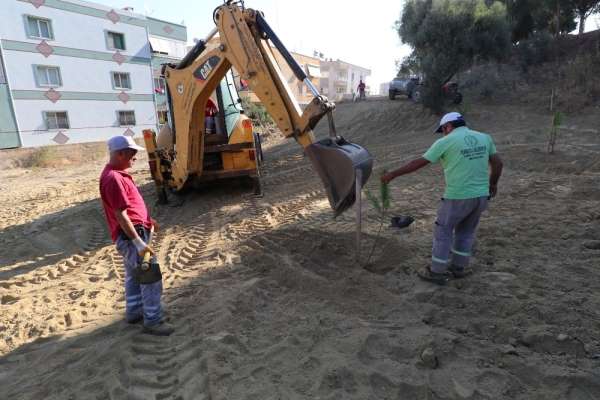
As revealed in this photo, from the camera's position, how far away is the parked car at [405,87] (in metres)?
19.7

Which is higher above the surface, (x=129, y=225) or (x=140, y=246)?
(x=129, y=225)

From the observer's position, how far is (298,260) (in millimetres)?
4617

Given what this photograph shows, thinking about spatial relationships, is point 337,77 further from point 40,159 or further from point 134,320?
point 134,320

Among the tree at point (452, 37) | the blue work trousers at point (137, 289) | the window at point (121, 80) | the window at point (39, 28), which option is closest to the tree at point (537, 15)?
the tree at point (452, 37)

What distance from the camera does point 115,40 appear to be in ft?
72.5

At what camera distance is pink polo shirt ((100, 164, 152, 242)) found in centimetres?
304

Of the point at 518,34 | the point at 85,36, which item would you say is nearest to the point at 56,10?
the point at 85,36

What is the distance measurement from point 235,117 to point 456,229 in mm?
5200

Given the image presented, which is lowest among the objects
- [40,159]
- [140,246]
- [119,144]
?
[140,246]

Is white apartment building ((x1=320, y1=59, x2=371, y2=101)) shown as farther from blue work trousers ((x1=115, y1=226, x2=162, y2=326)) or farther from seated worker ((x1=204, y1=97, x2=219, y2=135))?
blue work trousers ((x1=115, y1=226, x2=162, y2=326))

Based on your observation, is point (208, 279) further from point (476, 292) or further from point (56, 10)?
point (56, 10)

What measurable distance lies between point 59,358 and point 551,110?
1630cm

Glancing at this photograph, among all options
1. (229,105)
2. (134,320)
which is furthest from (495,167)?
(229,105)

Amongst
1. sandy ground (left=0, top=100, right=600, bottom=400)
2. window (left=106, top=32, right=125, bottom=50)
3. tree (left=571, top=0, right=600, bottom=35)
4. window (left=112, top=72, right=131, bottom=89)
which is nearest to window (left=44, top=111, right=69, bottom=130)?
window (left=112, top=72, right=131, bottom=89)
